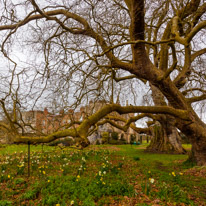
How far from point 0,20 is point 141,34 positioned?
140 inches

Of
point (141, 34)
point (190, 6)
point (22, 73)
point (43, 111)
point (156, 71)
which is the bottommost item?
A: point (43, 111)

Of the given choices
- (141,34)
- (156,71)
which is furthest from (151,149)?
(141,34)

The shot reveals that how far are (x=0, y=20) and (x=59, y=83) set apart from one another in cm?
214

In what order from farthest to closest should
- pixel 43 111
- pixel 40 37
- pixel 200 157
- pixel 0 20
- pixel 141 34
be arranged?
pixel 200 157
pixel 43 111
pixel 40 37
pixel 141 34
pixel 0 20

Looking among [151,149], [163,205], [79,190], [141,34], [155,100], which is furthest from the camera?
[151,149]

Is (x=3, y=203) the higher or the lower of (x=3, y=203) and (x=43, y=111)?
the lower

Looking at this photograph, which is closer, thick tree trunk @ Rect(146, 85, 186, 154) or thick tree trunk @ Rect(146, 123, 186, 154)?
thick tree trunk @ Rect(146, 85, 186, 154)

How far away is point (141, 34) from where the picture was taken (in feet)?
15.5

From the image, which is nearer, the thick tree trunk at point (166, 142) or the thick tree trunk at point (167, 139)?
the thick tree trunk at point (167, 139)

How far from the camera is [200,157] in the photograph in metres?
6.44

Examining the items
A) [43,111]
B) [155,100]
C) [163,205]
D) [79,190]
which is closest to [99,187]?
[79,190]

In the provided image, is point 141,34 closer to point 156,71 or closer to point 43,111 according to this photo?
point 156,71

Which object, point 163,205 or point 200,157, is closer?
point 163,205

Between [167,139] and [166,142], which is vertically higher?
[167,139]
